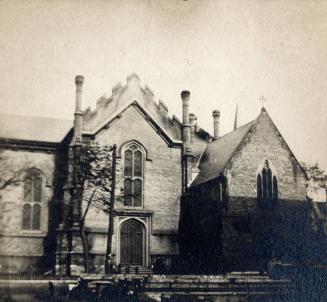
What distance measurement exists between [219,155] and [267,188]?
3.90 meters

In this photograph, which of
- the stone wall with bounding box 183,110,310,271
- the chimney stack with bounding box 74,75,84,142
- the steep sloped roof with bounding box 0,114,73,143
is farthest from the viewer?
the steep sloped roof with bounding box 0,114,73,143

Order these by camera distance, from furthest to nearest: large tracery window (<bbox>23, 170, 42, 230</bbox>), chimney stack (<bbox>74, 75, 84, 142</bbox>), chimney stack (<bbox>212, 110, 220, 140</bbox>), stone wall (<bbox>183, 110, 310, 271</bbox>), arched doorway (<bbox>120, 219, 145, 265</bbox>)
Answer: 1. chimney stack (<bbox>212, 110, 220, 140</bbox>)
2. large tracery window (<bbox>23, 170, 42, 230</bbox>)
3. arched doorway (<bbox>120, 219, 145, 265</bbox>)
4. chimney stack (<bbox>74, 75, 84, 142</bbox>)
5. stone wall (<bbox>183, 110, 310, 271</bbox>)

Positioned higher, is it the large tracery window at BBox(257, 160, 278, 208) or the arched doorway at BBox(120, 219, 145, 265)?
the large tracery window at BBox(257, 160, 278, 208)

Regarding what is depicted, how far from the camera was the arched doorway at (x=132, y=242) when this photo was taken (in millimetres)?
28391

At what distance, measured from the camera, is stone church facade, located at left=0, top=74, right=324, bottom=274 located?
2694cm

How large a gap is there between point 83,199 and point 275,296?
1236 cm

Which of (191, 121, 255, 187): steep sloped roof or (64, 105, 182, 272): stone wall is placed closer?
(191, 121, 255, 187): steep sloped roof

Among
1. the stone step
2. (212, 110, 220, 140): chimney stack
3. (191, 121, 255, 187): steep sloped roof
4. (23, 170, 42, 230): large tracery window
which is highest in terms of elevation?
(212, 110, 220, 140): chimney stack

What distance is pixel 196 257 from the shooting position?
28.3 m

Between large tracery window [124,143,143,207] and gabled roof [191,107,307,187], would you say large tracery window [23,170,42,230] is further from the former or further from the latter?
gabled roof [191,107,307,187]

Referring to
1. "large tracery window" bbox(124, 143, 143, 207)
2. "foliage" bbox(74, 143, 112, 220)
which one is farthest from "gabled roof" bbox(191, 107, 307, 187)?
"foliage" bbox(74, 143, 112, 220)

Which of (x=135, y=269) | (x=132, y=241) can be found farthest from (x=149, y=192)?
(x=135, y=269)

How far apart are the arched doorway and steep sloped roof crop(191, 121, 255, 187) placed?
4462mm

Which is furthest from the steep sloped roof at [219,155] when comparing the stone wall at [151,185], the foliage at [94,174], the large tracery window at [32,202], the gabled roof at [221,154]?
the large tracery window at [32,202]
